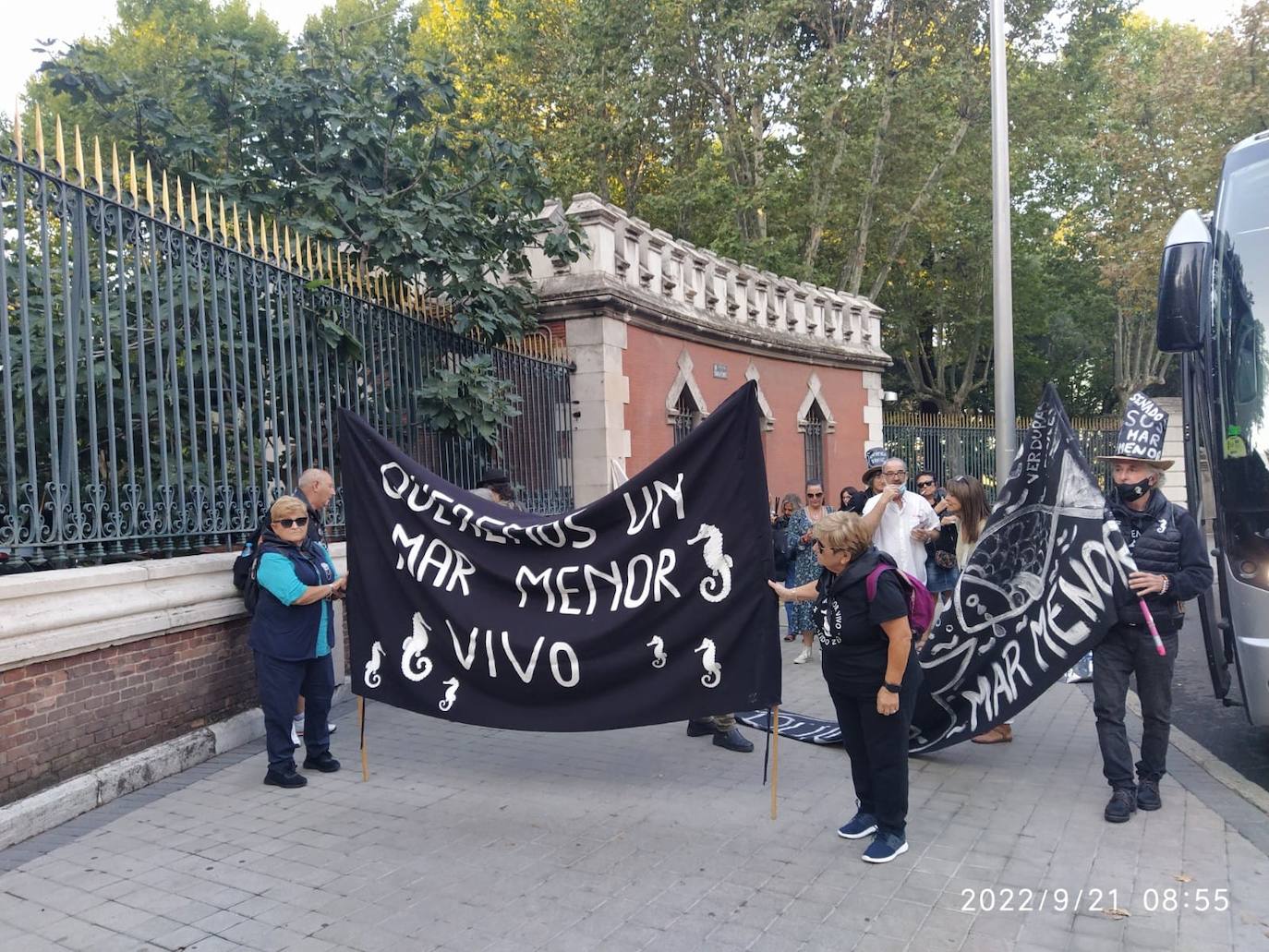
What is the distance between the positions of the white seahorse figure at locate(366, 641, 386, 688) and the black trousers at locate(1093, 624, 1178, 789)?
402 centimetres

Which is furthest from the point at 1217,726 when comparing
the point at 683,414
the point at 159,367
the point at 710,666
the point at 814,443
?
the point at 814,443

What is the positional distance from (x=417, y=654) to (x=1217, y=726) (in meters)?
5.99

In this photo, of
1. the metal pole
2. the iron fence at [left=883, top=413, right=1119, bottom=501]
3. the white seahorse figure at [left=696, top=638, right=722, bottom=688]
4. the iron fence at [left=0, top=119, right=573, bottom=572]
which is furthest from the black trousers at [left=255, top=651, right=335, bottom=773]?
the iron fence at [left=883, top=413, right=1119, bottom=501]

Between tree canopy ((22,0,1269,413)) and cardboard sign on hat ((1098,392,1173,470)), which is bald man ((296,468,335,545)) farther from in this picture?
tree canopy ((22,0,1269,413))

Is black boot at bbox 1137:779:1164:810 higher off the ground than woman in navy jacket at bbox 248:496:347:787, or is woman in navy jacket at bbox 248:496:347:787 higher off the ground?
woman in navy jacket at bbox 248:496:347:787

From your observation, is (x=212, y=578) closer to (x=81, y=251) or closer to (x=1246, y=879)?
(x=81, y=251)

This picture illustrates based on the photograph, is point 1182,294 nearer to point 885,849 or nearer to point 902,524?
point 902,524

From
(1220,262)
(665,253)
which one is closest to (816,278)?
(665,253)

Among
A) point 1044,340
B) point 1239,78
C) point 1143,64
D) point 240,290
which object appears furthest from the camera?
point 1044,340

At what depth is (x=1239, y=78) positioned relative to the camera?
20125mm

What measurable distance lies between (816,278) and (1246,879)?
24416mm

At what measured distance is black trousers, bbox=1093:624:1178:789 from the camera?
5137mm

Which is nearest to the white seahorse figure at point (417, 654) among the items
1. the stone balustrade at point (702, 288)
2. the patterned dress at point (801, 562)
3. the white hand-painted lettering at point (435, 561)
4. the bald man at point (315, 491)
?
the white hand-painted lettering at point (435, 561)

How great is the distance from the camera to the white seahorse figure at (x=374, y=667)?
19.0 feet
